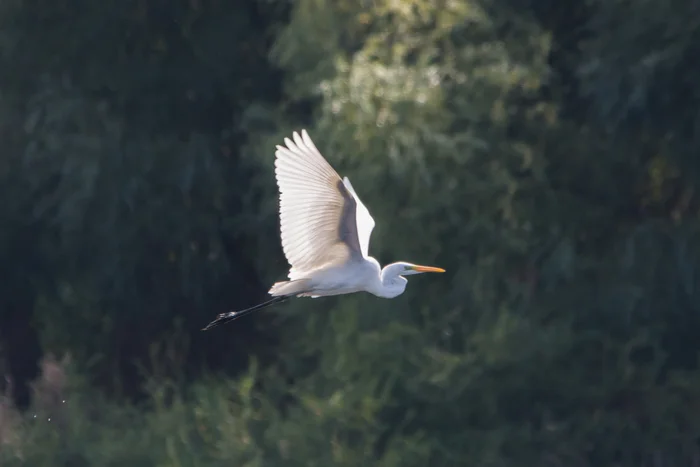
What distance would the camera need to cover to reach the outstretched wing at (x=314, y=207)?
17.9ft

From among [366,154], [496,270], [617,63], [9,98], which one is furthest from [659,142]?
[9,98]

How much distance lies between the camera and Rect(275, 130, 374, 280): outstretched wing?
546cm

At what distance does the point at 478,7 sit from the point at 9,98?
3312 millimetres

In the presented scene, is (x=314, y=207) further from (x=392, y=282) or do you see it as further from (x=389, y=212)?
(x=389, y=212)

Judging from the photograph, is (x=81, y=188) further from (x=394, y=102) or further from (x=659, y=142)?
(x=659, y=142)

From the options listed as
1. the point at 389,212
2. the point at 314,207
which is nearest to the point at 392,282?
the point at 314,207

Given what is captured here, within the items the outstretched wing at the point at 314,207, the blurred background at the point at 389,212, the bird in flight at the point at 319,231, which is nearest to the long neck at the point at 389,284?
the bird in flight at the point at 319,231

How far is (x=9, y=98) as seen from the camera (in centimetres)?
937

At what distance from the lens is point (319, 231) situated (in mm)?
5633

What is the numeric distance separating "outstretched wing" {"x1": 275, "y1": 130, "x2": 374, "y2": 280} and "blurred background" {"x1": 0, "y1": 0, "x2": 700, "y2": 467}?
245 centimetres

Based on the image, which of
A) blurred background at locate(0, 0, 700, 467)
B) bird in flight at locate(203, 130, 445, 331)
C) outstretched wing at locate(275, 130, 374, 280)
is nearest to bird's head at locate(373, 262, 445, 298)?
bird in flight at locate(203, 130, 445, 331)

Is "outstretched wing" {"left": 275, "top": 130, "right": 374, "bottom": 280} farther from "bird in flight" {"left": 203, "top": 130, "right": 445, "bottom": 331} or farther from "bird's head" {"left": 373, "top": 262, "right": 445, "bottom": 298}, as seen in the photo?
"bird's head" {"left": 373, "top": 262, "right": 445, "bottom": 298}

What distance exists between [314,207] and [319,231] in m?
0.13

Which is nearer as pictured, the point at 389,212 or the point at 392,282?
the point at 392,282
